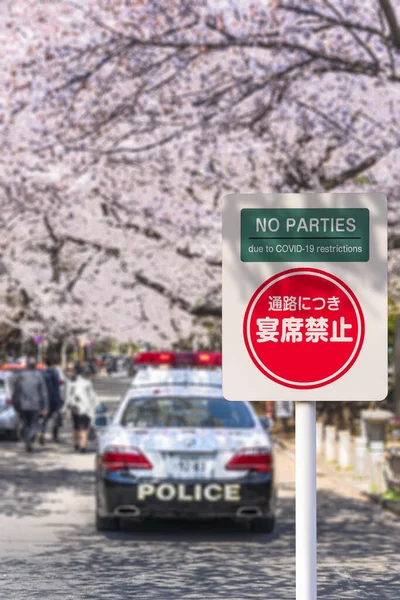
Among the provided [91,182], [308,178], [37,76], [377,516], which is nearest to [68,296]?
[91,182]

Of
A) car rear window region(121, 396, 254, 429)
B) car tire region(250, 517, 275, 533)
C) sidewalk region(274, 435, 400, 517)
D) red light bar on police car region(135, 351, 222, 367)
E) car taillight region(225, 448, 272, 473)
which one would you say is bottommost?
car tire region(250, 517, 275, 533)

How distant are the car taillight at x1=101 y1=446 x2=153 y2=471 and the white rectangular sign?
23.4 feet

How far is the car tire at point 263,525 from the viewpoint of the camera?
12.1 metres

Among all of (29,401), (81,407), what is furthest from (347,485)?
(29,401)

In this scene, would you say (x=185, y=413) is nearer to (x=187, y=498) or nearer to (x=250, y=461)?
(x=250, y=461)

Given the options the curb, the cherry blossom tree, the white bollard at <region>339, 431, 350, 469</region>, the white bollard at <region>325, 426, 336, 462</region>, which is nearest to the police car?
the curb

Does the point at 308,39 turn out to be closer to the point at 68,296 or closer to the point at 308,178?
Result: the point at 308,178

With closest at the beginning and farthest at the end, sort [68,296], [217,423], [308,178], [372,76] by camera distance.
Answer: [217,423] → [372,76] → [308,178] → [68,296]

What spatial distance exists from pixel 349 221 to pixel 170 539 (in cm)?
759

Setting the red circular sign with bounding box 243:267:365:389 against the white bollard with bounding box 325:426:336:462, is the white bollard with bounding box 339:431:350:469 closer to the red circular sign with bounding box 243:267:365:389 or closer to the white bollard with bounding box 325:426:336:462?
the white bollard with bounding box 325:426:336:462

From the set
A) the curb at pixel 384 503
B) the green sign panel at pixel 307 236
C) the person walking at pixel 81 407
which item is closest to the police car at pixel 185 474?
the curb at pixel 384 503

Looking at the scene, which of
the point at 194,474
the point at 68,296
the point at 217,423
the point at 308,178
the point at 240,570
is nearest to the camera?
the point at 240,570

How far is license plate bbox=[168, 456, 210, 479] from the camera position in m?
11.7

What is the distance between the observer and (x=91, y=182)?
1072 inches
